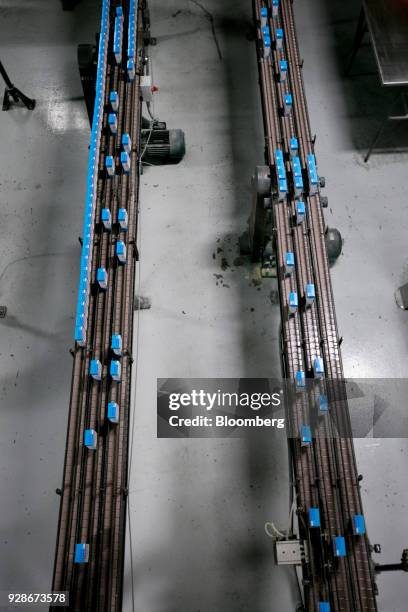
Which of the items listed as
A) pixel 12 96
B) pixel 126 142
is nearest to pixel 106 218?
pixel 126 142

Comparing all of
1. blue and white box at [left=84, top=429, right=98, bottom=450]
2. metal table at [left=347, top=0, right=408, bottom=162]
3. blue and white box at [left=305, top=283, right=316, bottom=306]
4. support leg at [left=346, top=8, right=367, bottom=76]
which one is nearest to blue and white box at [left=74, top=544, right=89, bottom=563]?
blue and white box at [left=84, top=429, right=98, bottom=450]

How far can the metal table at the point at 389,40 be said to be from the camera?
5309 millimetres

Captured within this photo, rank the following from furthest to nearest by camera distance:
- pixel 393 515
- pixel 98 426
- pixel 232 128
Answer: pixel 232 128 < pixel 393 515 < pixel 98 426

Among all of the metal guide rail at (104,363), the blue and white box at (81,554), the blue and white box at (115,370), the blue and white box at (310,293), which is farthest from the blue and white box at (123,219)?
the blue and white box at (81,554)

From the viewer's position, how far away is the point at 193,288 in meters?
5.19

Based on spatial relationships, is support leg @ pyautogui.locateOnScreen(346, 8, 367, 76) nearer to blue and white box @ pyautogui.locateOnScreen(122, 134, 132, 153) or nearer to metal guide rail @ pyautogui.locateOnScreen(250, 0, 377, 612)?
metal guide rail @ pyautogui.locateOnScreen(250, 0, 377, 612)

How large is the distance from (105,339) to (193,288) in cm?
153

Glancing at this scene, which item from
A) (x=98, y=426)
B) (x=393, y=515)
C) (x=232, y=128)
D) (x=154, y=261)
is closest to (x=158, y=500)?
(x=98, y=426)

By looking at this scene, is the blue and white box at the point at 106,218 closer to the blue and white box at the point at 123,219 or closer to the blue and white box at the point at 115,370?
the blue and white box at the point at 123,219

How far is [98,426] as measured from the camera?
3668 millimetres

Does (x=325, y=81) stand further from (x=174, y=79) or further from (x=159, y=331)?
(x=159, y=331)

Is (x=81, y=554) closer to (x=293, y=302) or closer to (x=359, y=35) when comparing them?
(x=293, y=302)

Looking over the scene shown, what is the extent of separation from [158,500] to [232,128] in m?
4.55

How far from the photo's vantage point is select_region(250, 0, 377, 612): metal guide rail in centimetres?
332
